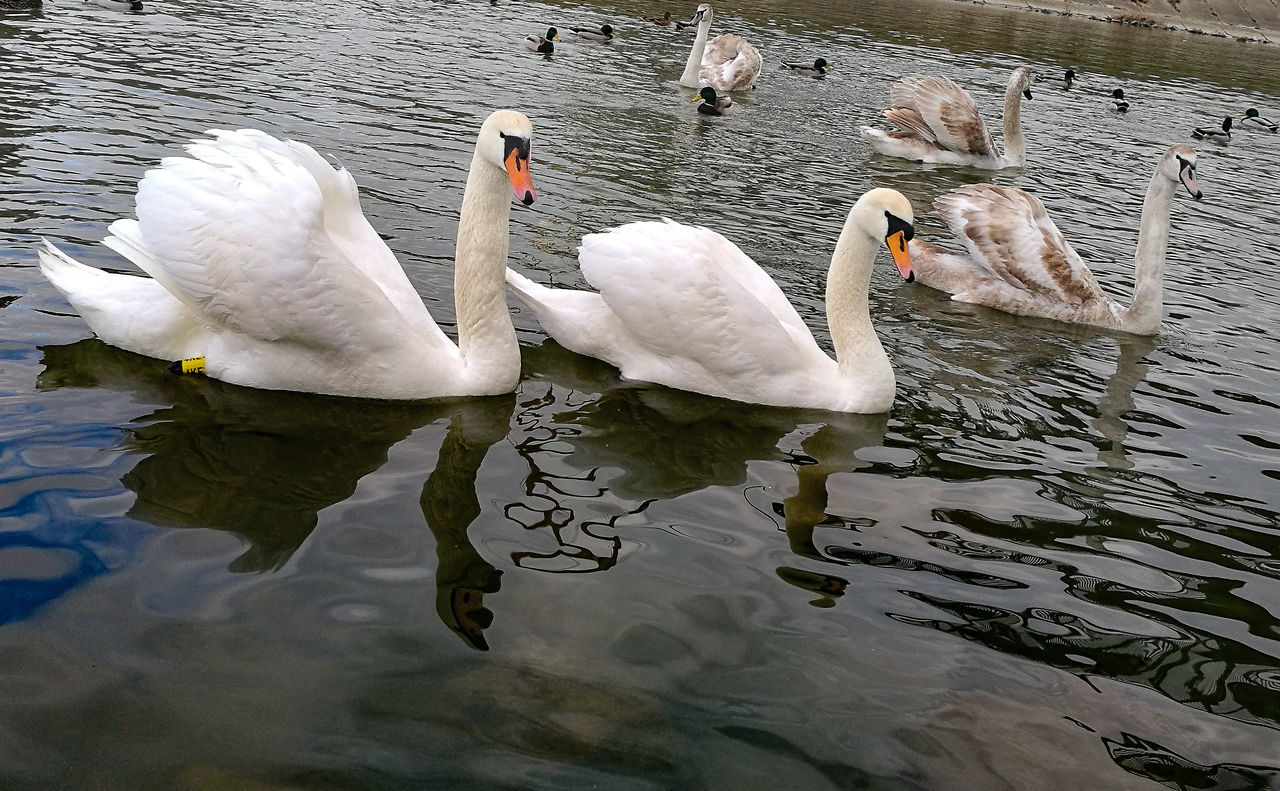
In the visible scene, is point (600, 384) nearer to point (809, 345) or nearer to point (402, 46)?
point (809, 345)

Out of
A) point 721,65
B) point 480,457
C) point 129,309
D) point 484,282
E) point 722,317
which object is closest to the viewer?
point 480,457

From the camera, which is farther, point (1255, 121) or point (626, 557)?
point (1255, 121)

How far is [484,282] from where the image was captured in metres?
6.61

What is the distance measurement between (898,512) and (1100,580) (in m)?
1.01

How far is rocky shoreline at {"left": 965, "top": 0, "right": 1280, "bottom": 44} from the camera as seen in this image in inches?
1772

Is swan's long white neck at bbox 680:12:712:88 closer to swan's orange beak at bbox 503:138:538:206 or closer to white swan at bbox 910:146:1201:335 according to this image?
white swan at bbox 910:146:1201:335

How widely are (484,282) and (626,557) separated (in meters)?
2.17

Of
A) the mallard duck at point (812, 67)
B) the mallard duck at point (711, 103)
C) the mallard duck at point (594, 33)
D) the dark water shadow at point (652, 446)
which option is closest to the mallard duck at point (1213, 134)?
the mallard duck at point (812, 67)

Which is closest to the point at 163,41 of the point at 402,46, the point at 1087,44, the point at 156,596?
the point at 402,46

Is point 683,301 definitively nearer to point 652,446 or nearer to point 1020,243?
point 652,446

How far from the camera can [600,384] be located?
7.34 metres

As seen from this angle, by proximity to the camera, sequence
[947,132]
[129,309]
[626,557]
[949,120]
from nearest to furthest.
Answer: [626,557], [129,309], [949,120], [947,132]

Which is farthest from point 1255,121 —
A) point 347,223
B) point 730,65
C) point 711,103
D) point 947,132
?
point 347,223

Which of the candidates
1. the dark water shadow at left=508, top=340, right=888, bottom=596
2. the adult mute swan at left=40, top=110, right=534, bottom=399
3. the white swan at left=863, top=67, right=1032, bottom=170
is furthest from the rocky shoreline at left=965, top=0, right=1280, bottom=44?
the adult mute swan at left=40, top=110, right=534, bottom=399
